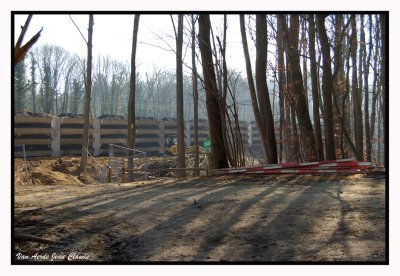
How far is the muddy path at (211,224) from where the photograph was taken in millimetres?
2857

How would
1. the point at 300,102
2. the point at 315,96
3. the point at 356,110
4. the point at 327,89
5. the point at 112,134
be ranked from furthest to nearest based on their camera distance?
the point at 112,134
the point at 356,110
the point at 315,96
the point at 300,102
the point at 327,89

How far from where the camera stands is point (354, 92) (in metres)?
12.9

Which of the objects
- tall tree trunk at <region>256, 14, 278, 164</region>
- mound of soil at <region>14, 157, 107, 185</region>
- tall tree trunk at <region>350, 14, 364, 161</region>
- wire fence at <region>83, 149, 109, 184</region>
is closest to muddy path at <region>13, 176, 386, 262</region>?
tall tree trunk at <region>256, 14, 278, 164</region>

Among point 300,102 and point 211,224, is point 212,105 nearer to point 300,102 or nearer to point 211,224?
point 300,102

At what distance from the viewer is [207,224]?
12.0 ft

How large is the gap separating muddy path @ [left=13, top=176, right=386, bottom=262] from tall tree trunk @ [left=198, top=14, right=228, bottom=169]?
3.06 metres

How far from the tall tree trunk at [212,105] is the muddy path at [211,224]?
120 inches

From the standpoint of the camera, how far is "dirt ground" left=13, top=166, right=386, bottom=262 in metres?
2.84

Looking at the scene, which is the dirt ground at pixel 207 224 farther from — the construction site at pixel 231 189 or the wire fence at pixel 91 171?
the wire fence at pixel 91 171

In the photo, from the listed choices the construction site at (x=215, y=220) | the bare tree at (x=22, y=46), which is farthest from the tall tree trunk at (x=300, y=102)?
the bare tree at (x=22, y=46)

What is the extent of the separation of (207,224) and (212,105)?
5.57 metres

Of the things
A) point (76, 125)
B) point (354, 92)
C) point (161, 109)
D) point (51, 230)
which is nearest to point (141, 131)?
point (76, 125)

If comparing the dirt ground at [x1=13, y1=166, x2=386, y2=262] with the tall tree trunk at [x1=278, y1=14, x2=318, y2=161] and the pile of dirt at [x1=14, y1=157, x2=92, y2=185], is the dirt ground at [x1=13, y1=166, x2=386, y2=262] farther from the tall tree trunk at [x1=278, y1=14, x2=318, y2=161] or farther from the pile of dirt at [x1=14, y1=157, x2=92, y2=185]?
the pile of dirt at [x1=14, y1=157, x2=92, y2=185]

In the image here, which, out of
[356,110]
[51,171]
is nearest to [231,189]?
[356,110]
